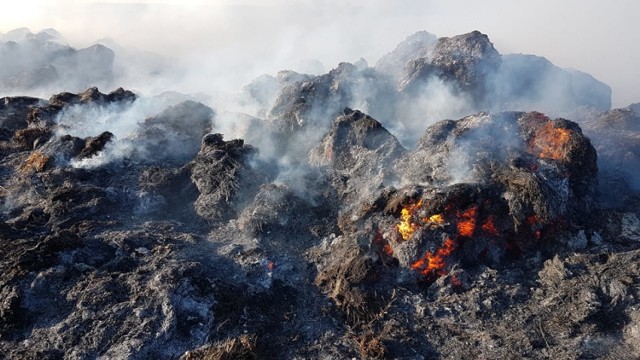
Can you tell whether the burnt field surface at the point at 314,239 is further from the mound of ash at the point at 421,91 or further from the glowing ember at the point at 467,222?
the mound of ash at the point at 421,91

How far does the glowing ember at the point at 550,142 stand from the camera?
63.0ft

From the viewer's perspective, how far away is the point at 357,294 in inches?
599

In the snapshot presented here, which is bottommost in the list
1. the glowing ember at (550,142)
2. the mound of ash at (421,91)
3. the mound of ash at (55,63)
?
the glowing ember at (550,142)

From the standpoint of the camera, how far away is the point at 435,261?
16.4m

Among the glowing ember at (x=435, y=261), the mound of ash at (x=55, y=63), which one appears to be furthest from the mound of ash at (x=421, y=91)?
the mound of ash at (x=55, y=63)

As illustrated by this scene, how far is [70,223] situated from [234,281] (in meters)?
8.36

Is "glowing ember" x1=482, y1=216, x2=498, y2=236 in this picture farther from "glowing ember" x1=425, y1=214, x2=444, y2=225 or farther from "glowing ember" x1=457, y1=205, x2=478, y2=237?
"glowing ember" x1=425, y1=214, x2=444, y2=225

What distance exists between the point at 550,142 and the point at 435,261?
27.5 ft

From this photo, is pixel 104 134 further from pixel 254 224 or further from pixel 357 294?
pixel 357 294

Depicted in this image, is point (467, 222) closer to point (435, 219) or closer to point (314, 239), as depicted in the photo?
point (435, 219)

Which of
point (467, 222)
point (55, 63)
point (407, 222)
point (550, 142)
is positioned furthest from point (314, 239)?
point (55, 63)

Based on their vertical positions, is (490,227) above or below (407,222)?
below

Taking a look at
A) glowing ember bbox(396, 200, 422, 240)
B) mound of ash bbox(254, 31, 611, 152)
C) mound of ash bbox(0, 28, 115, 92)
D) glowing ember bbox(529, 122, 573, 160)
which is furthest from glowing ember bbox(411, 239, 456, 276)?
mound of ash bbox(0, 28, 115, 92)

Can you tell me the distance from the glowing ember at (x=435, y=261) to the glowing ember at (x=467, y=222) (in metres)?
0.73
